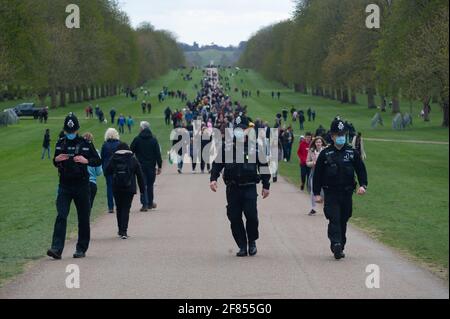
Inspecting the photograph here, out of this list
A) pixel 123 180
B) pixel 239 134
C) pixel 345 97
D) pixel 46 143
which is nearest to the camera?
pixel 239 134

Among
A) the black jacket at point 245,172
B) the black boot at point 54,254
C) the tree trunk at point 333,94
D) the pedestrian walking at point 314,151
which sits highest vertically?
the black jacket at point 245,172

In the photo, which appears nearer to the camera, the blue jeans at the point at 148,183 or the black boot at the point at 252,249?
the black boot at the point at 252,249

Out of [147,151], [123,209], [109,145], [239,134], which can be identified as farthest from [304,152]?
[239,134]

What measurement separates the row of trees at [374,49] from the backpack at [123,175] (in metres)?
11.0

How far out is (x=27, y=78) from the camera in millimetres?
72500

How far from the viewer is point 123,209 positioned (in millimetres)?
16203

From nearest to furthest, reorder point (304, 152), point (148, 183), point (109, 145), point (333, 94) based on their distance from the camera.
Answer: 1. point (109, 145)
2. point (148, 183)
3. point (304, 152)
4. point (333, 94)

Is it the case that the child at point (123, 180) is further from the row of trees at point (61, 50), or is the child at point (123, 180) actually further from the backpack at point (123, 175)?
the row of trees at point (61, 50)

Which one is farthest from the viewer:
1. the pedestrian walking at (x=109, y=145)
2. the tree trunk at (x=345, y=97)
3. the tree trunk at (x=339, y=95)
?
the tree trunk at (x=339, y=95)

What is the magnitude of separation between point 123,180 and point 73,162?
257 centimetres

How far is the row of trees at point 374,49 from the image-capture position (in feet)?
173

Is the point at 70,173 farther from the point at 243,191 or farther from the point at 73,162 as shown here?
the point at 243,191

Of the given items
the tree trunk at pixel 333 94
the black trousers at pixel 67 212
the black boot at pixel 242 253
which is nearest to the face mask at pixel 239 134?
the black boot at pixel 242 253
